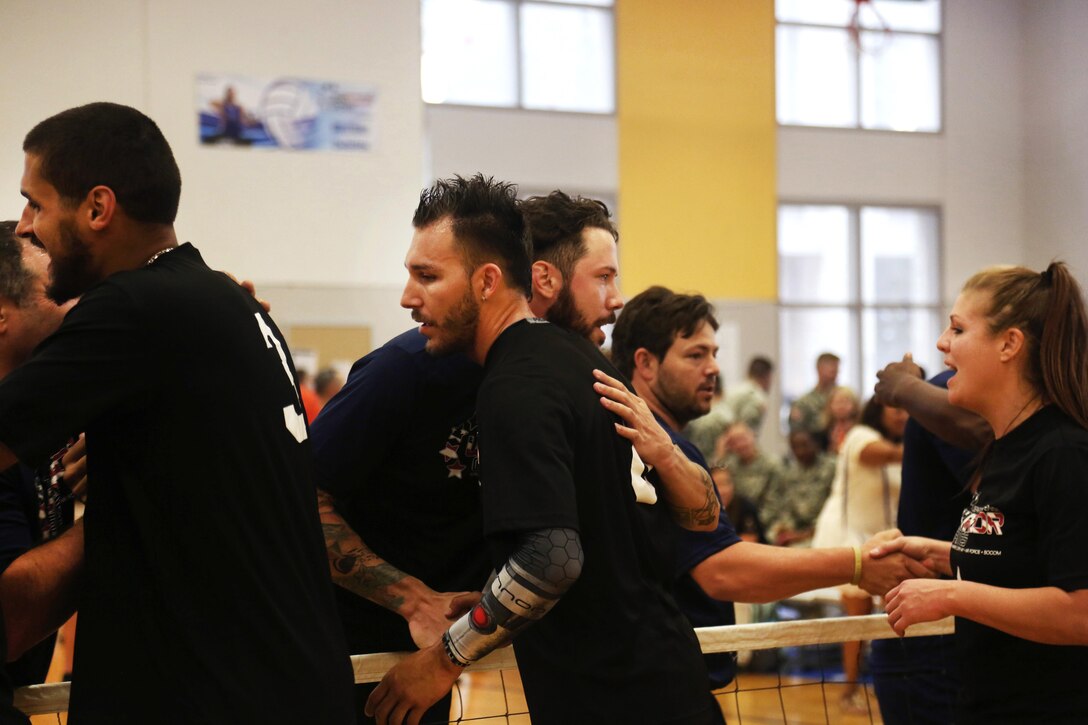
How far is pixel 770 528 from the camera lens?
31.6 feet

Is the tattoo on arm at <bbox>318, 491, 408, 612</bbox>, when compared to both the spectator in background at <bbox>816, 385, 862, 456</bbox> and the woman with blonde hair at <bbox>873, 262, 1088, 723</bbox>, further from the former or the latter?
the spectator in background at <bbox>816, 385, 862, 456</bbox>

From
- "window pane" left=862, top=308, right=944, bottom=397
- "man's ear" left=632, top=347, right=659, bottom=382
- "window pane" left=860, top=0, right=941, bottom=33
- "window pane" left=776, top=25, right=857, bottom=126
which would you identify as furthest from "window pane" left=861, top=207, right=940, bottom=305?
"man's ear" left=632, top=347, right=659, bottom=382

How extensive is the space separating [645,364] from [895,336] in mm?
12160

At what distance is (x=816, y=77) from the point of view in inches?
574

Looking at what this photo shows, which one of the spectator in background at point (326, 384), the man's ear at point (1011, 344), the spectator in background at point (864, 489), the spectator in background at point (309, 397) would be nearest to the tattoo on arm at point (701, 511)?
the man's ear at point (1011, 344)

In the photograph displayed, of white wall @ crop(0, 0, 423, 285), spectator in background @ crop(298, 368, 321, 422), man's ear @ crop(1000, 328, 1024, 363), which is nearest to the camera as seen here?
man's ear @ crop(1000, 328, 1024, 363)

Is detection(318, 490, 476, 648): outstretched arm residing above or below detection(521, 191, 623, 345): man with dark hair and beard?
below

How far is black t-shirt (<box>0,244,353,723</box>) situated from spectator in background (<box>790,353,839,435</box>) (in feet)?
29.8

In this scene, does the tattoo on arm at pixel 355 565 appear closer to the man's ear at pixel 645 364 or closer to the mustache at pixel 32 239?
the mustache at pixel 32 239

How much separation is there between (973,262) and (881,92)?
8.50 ft

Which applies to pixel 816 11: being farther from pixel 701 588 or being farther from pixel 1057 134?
pixel 701 588

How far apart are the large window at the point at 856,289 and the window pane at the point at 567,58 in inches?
113

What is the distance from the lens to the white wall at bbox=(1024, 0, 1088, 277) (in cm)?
1466

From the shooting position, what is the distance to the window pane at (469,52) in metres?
13.1
